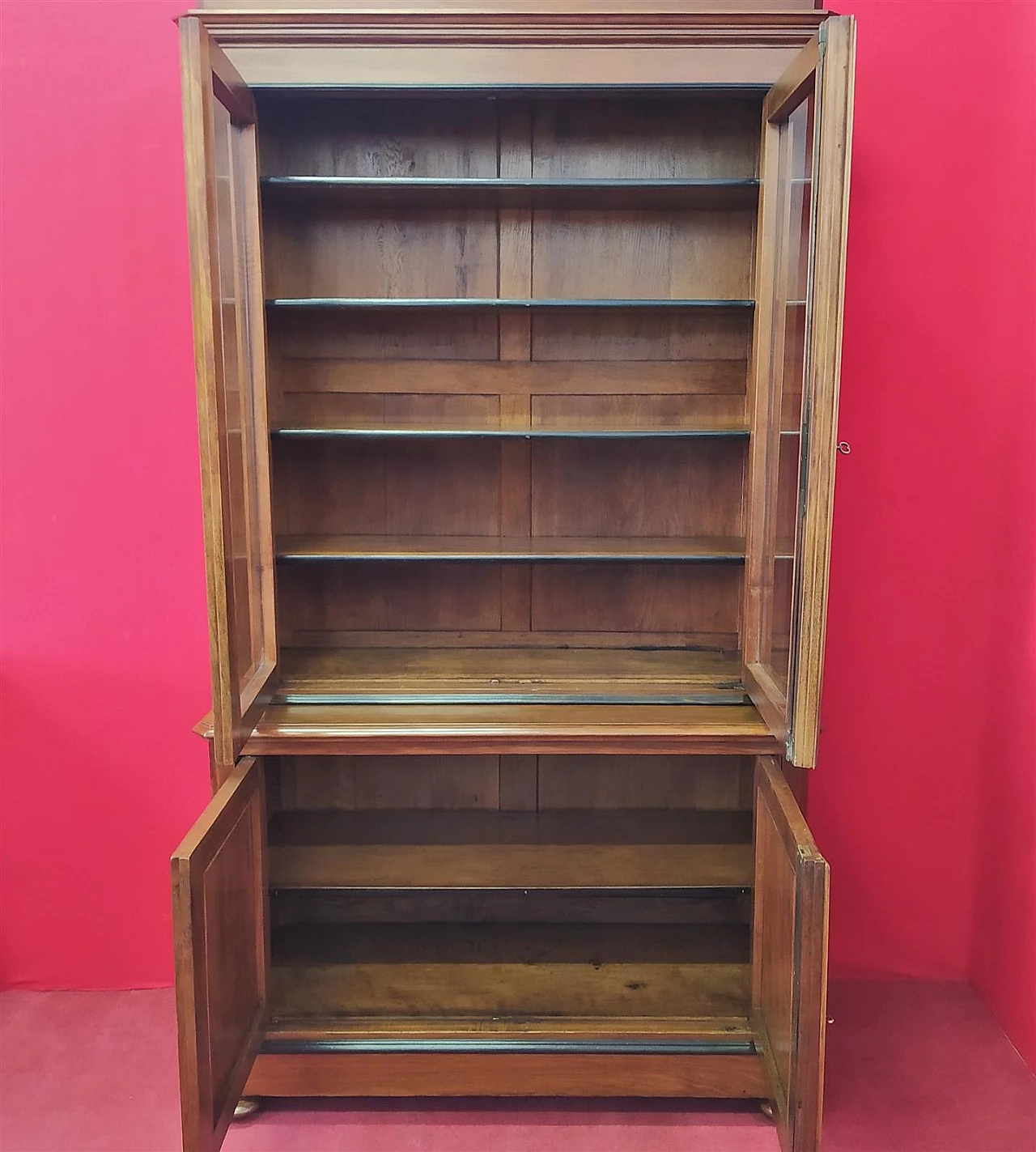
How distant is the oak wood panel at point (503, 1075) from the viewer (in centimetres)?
172

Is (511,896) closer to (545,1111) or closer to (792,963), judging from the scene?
(545,1111)

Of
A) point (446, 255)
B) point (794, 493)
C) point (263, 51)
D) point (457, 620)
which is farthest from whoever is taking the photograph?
point (457, 620)

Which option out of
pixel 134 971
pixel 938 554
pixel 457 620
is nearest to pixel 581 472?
pixel 457 620

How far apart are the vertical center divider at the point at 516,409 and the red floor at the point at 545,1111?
613 mm

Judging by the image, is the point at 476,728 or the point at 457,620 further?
the point at 457,620

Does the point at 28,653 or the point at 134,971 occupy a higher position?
the point at 28,653

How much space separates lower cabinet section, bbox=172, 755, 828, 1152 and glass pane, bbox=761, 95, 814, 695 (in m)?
0.28

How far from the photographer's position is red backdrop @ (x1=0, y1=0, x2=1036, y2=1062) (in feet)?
5.97

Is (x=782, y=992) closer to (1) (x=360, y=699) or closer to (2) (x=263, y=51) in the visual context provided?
(1) (x=360, y=699)

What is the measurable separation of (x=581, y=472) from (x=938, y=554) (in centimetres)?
77

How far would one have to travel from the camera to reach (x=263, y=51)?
1.59m

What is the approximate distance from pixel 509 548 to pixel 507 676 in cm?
25

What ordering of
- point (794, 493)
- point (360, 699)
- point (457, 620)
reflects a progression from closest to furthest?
point (794, 493)
point (360, 699)
point (457, 620)

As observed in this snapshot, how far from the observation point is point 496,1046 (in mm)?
1724
